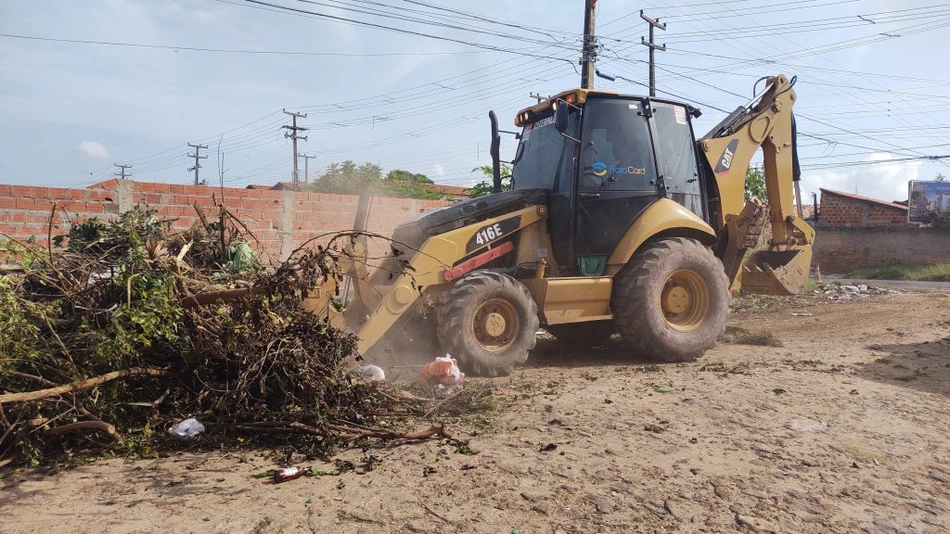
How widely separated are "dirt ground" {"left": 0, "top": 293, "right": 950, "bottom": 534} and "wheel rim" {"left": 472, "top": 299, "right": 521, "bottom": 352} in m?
0.68

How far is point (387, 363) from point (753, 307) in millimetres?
7731

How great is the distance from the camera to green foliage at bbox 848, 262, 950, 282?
67.7 ft

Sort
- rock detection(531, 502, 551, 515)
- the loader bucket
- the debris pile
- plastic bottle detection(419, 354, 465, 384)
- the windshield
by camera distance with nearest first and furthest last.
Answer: rock detection(531, 502, 551, 515)
plastic bottle detection(419, 354, 465, 384)
the windshield
the loader bucket
the debris pile

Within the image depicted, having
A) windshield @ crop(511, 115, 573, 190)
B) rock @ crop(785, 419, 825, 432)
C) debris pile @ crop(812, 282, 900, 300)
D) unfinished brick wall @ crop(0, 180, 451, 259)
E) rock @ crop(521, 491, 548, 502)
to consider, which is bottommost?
rock @ crop(521, 491, 548, 502)

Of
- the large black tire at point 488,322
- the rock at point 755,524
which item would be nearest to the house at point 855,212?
the large black tire at point 488,322

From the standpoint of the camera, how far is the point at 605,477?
3.24m

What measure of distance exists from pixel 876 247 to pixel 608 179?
23.7 meters

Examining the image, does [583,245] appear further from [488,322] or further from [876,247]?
[876,247]

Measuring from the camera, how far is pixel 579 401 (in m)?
4.64

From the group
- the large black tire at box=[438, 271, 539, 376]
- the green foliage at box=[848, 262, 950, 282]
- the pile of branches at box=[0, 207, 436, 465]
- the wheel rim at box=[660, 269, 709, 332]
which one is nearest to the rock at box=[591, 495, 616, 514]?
the pile of branches at box=[0, 207, 436, 465]

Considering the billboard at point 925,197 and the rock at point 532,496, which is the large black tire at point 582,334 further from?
the billboard at point 925,197

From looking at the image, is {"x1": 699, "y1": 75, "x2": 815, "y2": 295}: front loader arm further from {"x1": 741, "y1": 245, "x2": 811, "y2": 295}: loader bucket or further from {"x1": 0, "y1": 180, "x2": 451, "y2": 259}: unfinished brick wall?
{"x1": 0, "y1": 180, "x2": 451, "y2": 259}: unfinished brick wall

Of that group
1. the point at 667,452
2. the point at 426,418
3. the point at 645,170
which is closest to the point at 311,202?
the point at 645,170

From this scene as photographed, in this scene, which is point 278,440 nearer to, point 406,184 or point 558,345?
point 558,345
